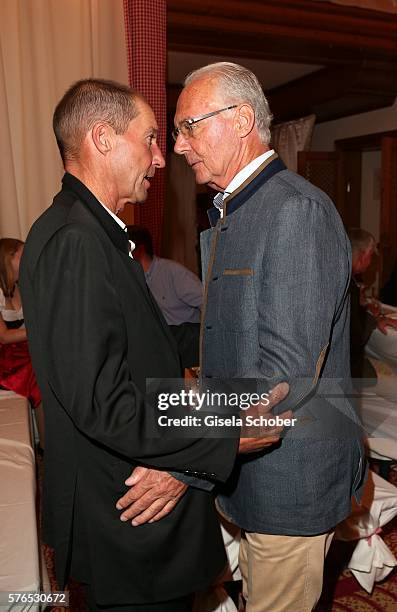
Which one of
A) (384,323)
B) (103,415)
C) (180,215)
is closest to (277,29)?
(384,323)

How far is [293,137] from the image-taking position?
6.86m

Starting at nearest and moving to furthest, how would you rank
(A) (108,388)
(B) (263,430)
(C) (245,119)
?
(A) (108,388) < (B) (263,430) < (C) (245,119)

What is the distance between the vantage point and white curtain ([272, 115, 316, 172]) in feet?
22.1

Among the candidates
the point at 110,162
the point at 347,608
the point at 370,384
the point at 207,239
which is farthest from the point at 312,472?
the point at 370,384

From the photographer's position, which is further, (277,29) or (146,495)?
(277,29)

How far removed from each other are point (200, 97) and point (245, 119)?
0.37ft

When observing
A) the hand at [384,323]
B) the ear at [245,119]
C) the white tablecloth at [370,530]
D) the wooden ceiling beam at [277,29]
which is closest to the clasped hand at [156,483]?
the ear at [245,119]

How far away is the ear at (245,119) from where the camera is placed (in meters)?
1.21

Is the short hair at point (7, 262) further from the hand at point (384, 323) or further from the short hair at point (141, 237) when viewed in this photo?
the hand at point (384, 323)

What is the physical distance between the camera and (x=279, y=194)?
1105mm

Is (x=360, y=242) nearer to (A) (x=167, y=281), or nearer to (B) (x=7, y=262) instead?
(A) (x=167, y=281)

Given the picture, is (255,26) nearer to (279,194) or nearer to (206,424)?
(279,194)

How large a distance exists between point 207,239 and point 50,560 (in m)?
1.64

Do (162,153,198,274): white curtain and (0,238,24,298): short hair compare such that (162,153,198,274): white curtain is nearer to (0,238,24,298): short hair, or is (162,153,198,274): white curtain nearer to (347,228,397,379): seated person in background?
(0,238,24,298): short hair
